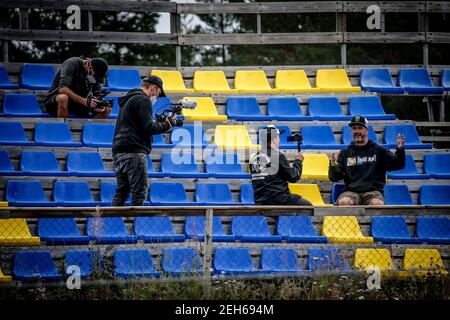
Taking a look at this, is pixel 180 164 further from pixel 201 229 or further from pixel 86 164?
pixel 201 229

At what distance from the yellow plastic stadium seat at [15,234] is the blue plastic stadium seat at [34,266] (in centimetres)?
53

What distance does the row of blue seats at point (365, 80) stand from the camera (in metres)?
14.1

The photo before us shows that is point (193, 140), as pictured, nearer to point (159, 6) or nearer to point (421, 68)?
point (159, 6)

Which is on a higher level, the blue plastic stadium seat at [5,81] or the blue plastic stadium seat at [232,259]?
the blue plastic stadium seat at [5,81]

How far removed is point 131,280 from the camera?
9.02 m

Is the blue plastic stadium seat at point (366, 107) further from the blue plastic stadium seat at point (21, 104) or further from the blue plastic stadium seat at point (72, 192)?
the blue plastic stadium seat at point (21, 104)

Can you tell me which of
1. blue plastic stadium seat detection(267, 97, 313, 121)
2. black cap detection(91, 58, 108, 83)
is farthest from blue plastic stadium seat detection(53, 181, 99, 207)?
blue plastic stadium seat detection(267, 97, 313, 121)

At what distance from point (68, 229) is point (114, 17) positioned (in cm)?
1628

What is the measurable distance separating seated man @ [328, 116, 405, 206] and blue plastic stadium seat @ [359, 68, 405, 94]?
311 cm

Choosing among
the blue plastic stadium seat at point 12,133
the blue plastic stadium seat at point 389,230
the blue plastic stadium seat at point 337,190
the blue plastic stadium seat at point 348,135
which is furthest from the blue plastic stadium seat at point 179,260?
the blue plastic stadium seat at point 348,135

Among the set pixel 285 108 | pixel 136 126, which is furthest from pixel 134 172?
pixel 285 108

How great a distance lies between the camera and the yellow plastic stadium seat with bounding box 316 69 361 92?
14.6m

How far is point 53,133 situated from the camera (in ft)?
42.4

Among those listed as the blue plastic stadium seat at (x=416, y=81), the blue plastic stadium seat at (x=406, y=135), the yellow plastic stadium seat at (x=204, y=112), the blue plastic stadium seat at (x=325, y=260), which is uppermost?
the blue plastic stadium seat at (x=416, y=81)
